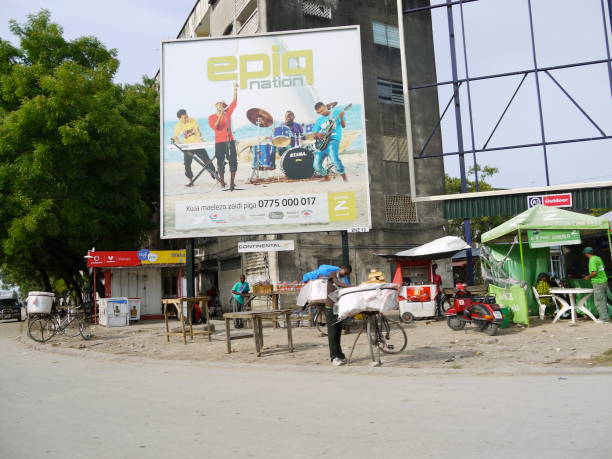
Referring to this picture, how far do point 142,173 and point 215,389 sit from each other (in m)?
20.5

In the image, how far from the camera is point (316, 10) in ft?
89.2

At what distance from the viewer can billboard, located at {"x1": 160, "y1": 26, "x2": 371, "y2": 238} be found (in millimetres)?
17500

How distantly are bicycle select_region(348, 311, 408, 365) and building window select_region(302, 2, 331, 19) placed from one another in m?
19.3

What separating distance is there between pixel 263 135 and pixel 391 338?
8509 millimetres

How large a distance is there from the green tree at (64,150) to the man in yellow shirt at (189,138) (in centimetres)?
729

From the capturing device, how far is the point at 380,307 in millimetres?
9461

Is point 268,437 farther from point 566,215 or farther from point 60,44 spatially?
point 60,44

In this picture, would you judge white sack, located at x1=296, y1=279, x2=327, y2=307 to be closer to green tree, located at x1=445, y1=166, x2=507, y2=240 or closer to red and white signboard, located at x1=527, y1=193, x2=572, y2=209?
red and white signboard, located at x1=527, y1=193, x2=572, y2=209

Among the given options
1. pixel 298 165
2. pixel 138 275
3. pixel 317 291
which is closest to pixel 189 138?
pixel 298 165

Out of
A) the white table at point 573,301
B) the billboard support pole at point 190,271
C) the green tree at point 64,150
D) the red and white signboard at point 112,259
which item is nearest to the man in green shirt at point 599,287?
the white table at point 573,301

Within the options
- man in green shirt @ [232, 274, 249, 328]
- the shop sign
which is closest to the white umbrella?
man in green shirt @ [232, 274, 249, 328]

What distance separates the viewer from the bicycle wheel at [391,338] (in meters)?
10.8

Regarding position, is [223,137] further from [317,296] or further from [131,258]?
[131,258]

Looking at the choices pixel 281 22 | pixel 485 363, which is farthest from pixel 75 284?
pixel 485 363
